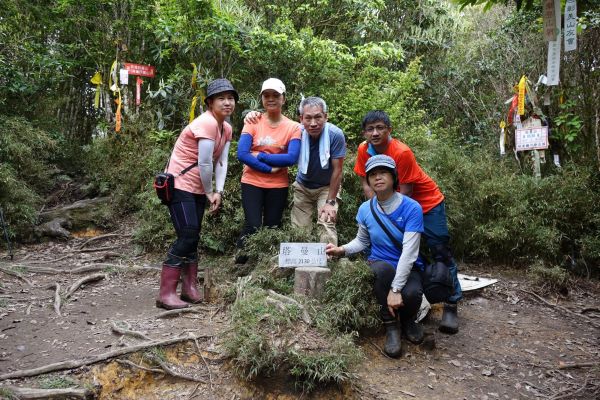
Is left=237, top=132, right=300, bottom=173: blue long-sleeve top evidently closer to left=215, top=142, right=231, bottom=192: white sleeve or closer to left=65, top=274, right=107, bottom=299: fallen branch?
left=215, top=142, right=231, bottom=192: white sleeve

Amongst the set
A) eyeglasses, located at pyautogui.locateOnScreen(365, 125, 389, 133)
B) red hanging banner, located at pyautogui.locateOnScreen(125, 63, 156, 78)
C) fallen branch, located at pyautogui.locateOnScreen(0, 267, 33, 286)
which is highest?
red hanging banner, located at pyautogui.locateOnScreen(125, 63, 156, 78)

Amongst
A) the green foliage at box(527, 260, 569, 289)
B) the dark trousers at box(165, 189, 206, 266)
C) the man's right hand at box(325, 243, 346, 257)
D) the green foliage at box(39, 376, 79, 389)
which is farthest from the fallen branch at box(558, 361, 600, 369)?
the green foliage at box(39, 376, 79, 389)

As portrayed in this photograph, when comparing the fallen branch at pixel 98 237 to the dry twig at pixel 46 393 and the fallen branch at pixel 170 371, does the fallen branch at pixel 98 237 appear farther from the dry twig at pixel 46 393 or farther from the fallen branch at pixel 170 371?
the dry twig at pixel 46 393

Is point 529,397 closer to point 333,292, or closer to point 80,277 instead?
point 333,292

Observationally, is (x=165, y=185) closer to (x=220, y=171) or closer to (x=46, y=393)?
(x=220, y=171)

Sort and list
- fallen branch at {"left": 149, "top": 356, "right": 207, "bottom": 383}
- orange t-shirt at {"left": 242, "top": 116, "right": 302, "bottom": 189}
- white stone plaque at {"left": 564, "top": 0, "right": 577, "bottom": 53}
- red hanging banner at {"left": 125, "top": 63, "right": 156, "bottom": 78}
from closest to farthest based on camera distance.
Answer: fallen branch at {"left": 149, "top": 356, "right": 207, "bottom": 383}
white stone plaque at {"left": 564, "top": 0, "right": 577, "bottom": 53}
orange t-shirt at {"left": 242, "top": 116, "right": 302, "bottom": 189}
red hanging banner at {"left": 125, "top": 63, "right": 156, "bottom": 78}

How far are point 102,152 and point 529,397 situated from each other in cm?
805

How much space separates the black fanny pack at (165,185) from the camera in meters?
3.95

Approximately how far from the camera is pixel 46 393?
9.27 ft

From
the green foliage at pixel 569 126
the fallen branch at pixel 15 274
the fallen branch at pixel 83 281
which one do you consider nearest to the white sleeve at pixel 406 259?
the fallen branch at pixel 83 281

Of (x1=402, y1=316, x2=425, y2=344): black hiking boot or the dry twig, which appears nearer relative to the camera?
the dry twig

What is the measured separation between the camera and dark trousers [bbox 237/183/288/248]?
4472mm

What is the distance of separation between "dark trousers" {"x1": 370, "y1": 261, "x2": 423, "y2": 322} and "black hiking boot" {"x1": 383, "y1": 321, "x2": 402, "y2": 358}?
2.5 inches

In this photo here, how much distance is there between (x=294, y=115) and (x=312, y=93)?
0.63m
